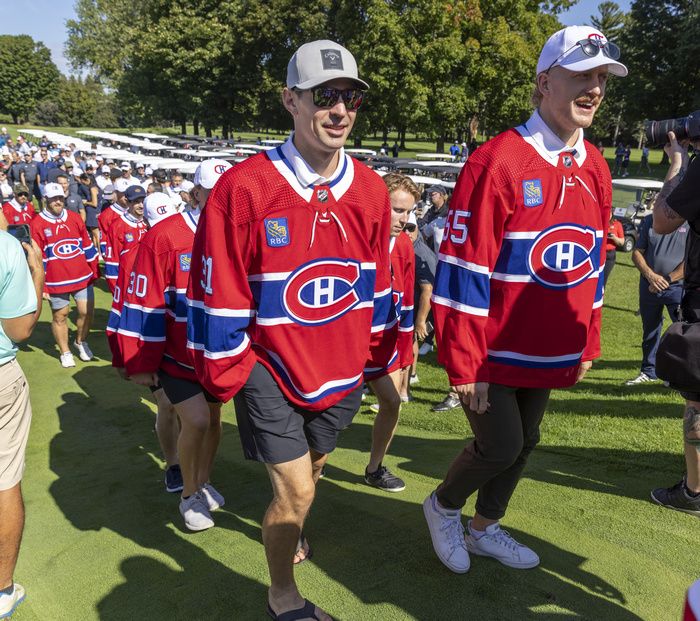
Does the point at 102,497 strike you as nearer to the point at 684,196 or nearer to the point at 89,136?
the point at 684,196

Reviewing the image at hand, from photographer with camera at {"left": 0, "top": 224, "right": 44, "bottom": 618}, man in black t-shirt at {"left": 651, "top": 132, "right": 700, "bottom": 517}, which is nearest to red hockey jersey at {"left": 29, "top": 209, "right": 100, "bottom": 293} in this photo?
photographer with camera at {"left": 0, "top": 224, "right": 44, "bottom": 618}

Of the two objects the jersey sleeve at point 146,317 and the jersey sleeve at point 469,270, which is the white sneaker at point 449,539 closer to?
the jersey sleeve at point 469,270

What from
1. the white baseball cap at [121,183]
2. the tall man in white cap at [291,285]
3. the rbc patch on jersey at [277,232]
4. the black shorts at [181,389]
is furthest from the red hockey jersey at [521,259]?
the white baseball cap at [121,183]

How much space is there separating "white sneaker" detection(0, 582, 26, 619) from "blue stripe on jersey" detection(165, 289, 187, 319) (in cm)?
168

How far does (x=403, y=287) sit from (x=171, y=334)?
5.07ft

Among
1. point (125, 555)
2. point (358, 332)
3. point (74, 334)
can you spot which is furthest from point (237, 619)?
point (74, 334)

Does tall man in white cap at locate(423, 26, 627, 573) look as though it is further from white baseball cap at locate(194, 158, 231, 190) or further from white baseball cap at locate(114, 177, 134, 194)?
white baseball cap at locate(114, 177, 134, 194)

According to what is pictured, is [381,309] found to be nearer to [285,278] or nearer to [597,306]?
[285,278]

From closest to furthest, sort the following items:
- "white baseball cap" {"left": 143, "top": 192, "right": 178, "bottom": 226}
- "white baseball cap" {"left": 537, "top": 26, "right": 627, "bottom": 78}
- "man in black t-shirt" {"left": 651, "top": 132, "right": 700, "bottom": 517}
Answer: "white baseball cap" {"left": 537, "top": 26, "right": 627, "bottom": 78} < "man in black t-shirt" {"left": 651, "top": 132, "right": 700, "bottom": 517} < "white baseball cap" {"left": 143, "top": 192, "right": 178, "bottom": 226}

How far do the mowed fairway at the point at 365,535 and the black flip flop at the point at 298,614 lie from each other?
0.20 metres

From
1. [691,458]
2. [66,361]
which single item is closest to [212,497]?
[691,458]

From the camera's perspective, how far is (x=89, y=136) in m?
51.1

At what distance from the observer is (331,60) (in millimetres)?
2432

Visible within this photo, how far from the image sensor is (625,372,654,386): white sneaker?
6772 millimetres
